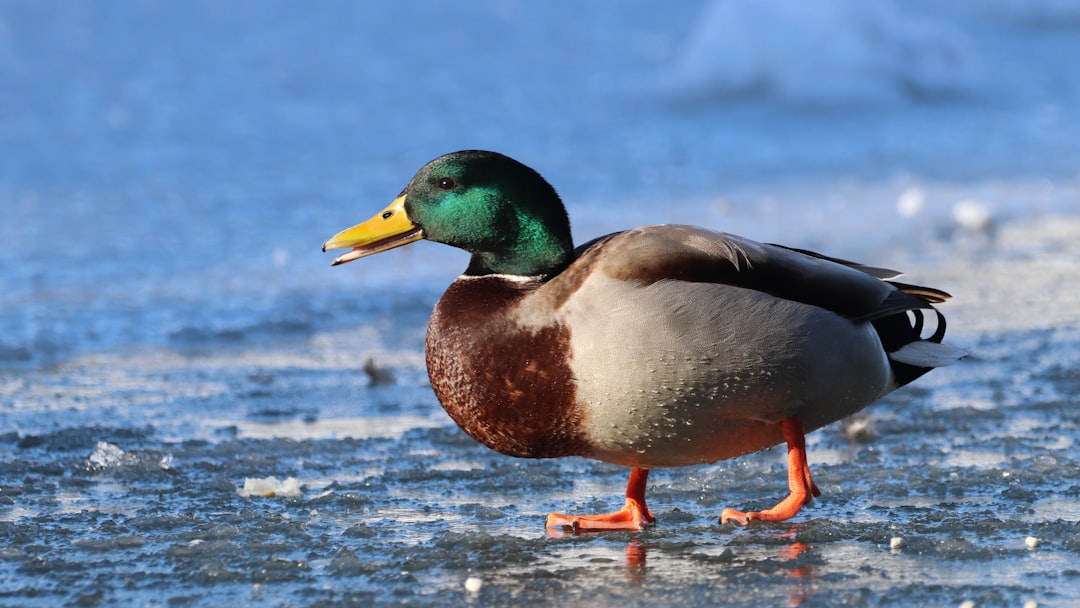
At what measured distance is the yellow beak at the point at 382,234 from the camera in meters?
3.69

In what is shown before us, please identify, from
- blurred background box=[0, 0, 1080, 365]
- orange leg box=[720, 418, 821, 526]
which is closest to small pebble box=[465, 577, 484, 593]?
orange leg box=[720, 418, 821, 526]

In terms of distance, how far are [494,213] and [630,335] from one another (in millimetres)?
514

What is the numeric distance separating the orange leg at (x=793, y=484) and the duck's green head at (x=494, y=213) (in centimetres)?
68

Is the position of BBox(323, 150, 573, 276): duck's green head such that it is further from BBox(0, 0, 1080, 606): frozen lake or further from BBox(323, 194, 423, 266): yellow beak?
BBox(0, 0, 1080, 606): frozen lake

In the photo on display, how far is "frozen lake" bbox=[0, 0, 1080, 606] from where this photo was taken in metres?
3.23

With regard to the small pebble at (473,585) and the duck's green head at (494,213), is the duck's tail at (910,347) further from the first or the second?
the small pebble at (473,585)

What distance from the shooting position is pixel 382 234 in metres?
3.71

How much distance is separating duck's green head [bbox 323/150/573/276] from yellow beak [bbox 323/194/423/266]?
0.05 ft

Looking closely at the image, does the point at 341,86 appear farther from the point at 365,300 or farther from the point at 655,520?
the point at 655,520

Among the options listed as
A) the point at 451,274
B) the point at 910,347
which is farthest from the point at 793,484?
the point at 451,274

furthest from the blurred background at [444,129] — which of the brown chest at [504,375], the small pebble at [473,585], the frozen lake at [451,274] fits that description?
the small pebble at [473,585]

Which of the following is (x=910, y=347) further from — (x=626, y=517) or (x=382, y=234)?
(x=382, y=234)

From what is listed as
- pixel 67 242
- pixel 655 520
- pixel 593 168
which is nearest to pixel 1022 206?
pixel 593 168

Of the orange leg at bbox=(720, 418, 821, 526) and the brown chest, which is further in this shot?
the orange leg at bbox=(720, 418, 821, 526)
